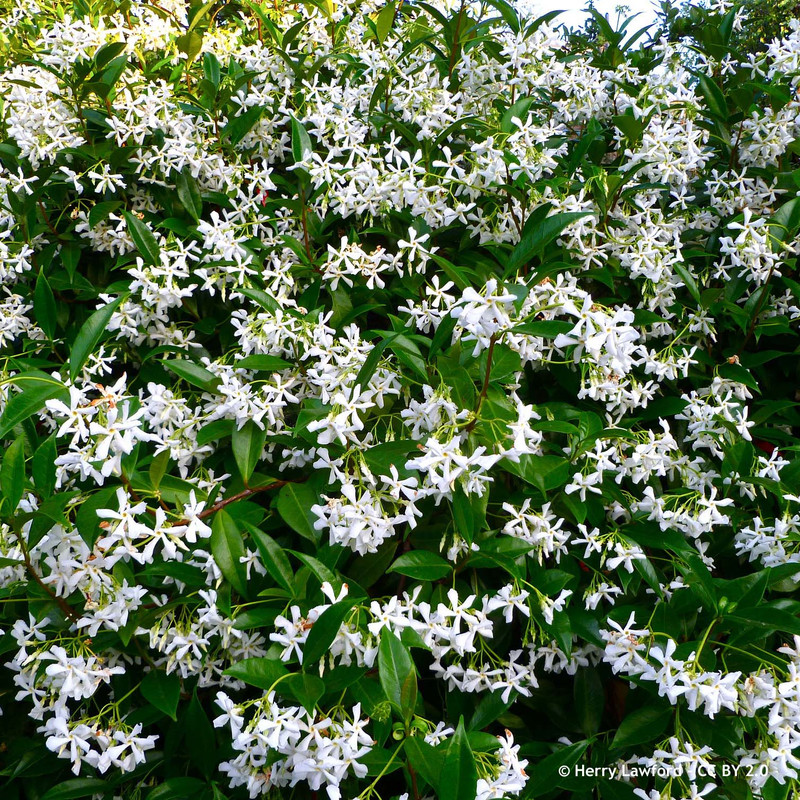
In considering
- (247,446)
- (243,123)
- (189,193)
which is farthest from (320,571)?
(243,123)

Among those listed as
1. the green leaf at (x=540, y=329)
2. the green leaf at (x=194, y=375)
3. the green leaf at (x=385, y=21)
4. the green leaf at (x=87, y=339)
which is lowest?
the green leaf at (x=194, y=375)

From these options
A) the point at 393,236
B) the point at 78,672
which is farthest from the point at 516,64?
the point at 78,672

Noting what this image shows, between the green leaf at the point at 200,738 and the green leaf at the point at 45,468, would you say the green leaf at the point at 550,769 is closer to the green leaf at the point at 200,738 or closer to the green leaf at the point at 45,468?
the green leaf at the point at 200,738

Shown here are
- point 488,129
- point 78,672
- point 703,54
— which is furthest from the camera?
point 703,54

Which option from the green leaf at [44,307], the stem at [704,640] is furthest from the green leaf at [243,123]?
the stem at [704,640]

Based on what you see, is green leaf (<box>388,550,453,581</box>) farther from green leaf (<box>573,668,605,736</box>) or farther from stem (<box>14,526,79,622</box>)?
stem (<box>14,526,79,622</box>)

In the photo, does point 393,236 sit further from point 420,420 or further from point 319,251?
point 420,420
